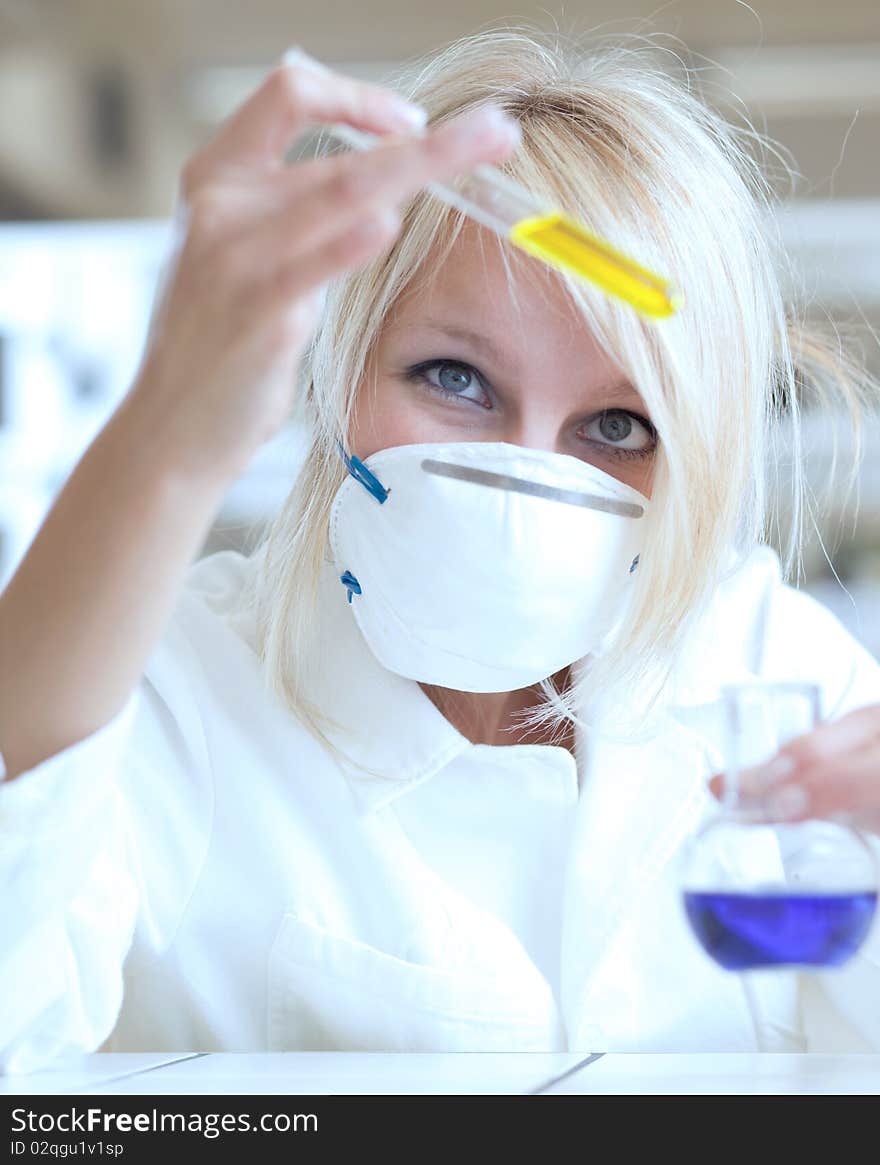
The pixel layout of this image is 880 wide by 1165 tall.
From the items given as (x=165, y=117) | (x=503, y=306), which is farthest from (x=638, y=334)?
(x=165, y=117)

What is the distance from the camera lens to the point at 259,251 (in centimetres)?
64

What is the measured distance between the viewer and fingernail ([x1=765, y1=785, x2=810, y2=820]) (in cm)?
70

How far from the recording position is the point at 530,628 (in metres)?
1.01

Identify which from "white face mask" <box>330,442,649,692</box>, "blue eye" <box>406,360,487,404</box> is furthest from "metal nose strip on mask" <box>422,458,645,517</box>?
"blue eye" <box>406,360,487,404</box>

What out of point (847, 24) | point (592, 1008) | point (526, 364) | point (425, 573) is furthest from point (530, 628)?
point (847, 24)

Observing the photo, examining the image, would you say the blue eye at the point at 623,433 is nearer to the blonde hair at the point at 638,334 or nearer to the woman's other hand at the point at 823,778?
the blonde hair at the point at 638,334

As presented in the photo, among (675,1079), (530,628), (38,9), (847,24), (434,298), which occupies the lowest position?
(675,1079)

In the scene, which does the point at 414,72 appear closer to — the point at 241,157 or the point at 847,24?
the point at 241,157

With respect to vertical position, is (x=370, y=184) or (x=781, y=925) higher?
(x=370, y=184)

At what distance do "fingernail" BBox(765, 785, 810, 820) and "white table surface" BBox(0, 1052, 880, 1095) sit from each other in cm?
16

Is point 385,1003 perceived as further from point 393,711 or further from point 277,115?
point 277,115

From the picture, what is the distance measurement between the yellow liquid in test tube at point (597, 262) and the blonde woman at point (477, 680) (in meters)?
0.30

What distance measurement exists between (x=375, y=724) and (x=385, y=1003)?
0.25 metres
